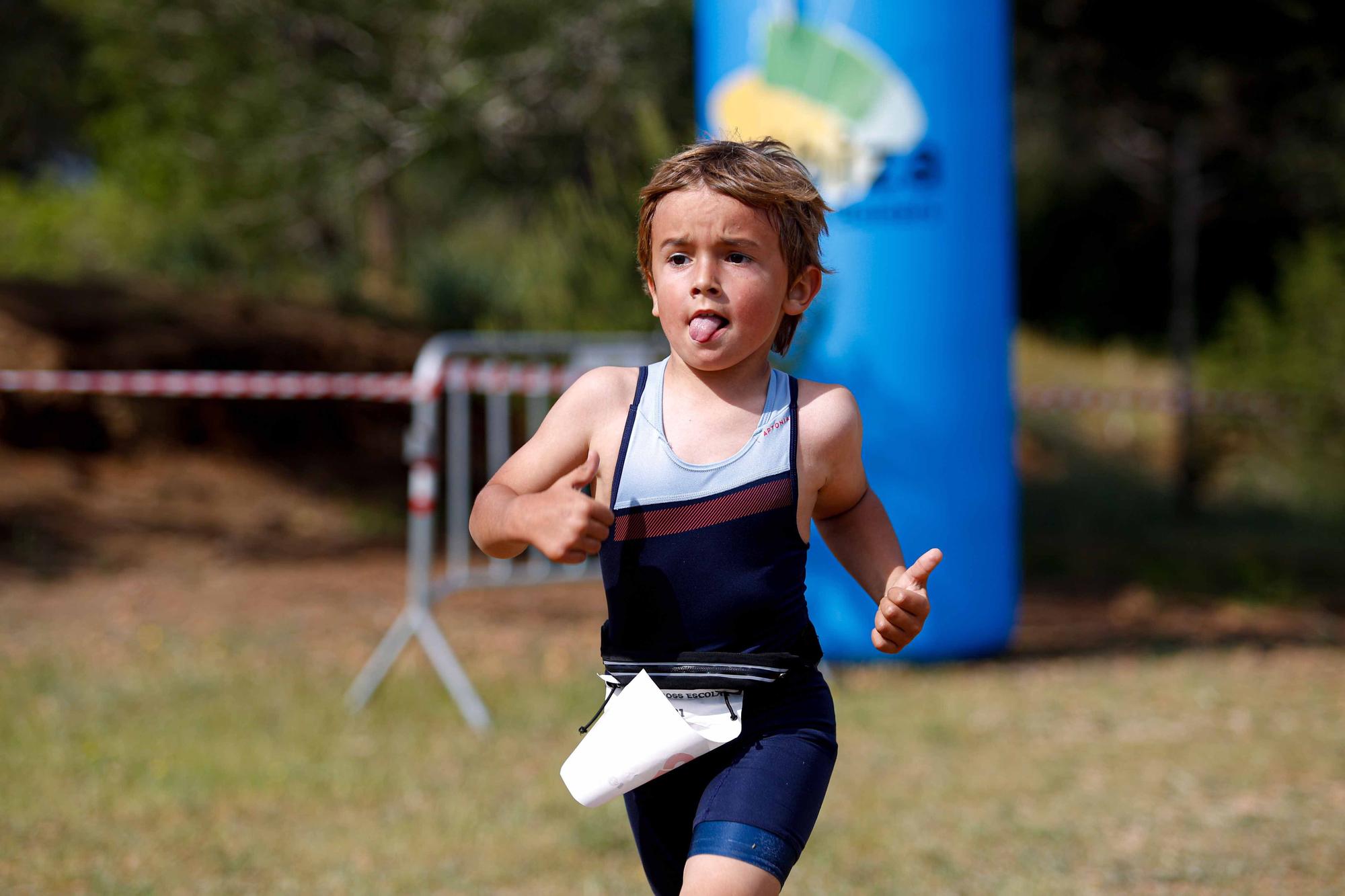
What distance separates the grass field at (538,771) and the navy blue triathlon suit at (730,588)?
1.93m

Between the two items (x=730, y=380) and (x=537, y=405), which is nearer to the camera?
(x=730, y=380)

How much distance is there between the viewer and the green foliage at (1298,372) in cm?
1278

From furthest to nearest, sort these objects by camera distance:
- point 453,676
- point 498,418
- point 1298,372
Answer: point 1298,372
point 498,418
point 453,676

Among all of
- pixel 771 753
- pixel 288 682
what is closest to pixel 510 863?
pixel 771 753

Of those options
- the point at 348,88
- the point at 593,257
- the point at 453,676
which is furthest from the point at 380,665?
the point at 348,88

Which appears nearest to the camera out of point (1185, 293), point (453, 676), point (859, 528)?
point (859, 528)

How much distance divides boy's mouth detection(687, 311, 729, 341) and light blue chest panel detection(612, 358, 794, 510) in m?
0.17

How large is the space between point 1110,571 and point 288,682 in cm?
657

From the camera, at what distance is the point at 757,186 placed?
2432mm

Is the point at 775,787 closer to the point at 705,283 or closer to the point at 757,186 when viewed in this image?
the point at 705,283

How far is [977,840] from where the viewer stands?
482 cm

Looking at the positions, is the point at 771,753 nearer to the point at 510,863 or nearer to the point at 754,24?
the point at 510,863

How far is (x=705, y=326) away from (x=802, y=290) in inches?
9.3

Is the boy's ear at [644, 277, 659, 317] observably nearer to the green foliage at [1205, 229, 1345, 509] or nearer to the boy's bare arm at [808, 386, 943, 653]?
the boy's bare arm at [808, 386, 943, 653]
